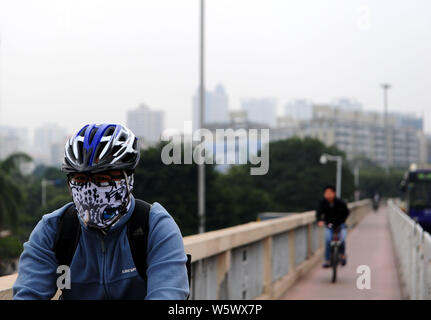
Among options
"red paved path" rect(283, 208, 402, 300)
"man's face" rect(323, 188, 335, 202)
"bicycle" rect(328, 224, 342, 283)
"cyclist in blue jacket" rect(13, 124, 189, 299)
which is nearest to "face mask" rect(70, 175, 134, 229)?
"cyclist in blue jacket" rect(13, 124, 189, 299)

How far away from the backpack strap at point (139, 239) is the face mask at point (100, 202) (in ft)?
0.27

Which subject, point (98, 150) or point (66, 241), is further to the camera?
point (66, 241)

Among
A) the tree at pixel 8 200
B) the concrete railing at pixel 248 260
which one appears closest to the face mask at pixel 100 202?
the concrete railing at pixel 248 260

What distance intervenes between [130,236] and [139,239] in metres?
0.04

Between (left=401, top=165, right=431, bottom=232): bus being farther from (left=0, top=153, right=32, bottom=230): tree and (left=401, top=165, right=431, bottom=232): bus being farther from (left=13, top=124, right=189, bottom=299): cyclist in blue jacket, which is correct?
(left=13, top=124, right=189, bottom=299): cyclist in blue jacket

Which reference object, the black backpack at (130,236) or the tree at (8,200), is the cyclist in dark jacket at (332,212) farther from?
the tree at (8,200)

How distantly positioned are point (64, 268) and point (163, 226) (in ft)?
1.32

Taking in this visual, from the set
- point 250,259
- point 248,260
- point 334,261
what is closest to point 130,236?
point 248,260

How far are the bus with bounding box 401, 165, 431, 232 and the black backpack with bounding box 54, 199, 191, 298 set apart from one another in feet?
86.5

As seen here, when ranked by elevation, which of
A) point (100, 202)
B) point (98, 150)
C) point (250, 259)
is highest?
point (98, 150)

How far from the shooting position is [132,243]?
2.63 meters

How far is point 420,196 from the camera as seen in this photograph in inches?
1102

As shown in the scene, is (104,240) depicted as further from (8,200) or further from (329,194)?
(8,200)

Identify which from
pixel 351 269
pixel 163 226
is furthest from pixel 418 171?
pixel 163 226
